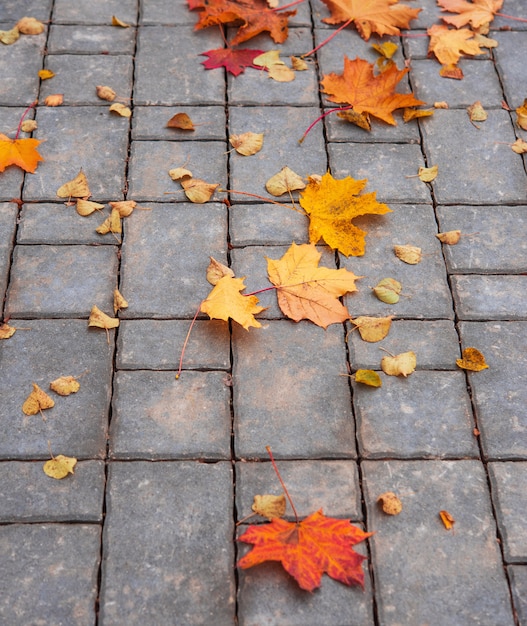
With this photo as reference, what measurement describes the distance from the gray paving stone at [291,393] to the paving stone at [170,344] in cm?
7

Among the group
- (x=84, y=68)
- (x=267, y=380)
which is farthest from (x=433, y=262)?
(x=84, y=68)

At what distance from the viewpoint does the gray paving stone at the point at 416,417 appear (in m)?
2.52

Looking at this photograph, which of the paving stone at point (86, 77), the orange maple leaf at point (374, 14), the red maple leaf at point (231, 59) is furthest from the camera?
the orange maple leaf at point (374, 14)

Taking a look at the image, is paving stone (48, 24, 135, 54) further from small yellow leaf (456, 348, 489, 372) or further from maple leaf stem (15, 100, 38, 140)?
small yellow leaf (456, 348, 489, 372)

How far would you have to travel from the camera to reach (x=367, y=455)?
250cm

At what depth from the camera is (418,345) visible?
2.76m

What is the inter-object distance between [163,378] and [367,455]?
753 mm

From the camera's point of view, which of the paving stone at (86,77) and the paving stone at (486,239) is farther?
the paving stone at (86,77)

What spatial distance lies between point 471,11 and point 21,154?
233 centimetres

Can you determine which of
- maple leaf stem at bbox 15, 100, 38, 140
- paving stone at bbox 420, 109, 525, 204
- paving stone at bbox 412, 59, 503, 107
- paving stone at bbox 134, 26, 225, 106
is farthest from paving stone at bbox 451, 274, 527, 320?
maple leaf stem at bbox 15, 100, 38, 140

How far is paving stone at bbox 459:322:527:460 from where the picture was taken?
101 inches

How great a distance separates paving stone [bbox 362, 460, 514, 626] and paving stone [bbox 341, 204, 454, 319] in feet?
2.05

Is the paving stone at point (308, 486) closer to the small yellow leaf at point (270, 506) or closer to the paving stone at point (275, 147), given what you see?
the small yellow leaf at point (270, 506)

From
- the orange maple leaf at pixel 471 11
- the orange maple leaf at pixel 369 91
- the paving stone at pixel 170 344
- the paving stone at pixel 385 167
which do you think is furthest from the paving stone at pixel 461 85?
the paving stone at pixel 170 344
